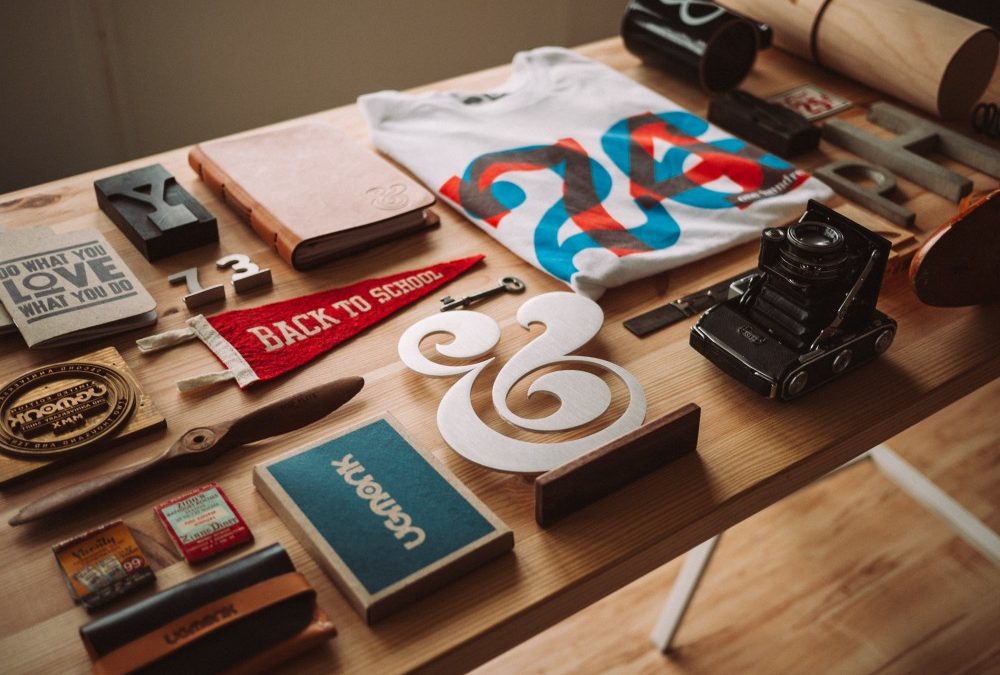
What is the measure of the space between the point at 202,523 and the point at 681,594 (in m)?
0.89

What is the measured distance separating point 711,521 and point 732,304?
0.85 feet

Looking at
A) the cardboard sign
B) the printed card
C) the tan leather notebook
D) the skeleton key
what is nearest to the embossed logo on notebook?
the tan leather notebook

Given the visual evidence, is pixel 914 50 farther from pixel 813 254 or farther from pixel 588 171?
pixel 813 254

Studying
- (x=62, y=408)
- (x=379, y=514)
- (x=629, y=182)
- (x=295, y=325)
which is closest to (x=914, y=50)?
(x=629, y=182)

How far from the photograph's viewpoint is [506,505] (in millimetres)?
841

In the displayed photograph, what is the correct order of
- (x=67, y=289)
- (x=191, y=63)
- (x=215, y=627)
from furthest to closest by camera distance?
(x=191, y=63) < (x=67, y=289) < (x=215, y=627)

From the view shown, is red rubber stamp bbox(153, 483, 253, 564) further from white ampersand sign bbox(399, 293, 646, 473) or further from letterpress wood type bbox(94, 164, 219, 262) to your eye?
letterpress wood type bbox(94, 164, 219, 262)

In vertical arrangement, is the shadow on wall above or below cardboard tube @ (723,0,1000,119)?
below

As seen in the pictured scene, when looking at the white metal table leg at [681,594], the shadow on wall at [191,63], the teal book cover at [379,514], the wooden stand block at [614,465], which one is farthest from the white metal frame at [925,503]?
the shadow on wall at [191,63]

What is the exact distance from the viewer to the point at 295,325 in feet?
3.37

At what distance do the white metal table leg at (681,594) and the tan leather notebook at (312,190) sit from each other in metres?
0.64

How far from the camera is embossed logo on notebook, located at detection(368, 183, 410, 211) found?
1163mm

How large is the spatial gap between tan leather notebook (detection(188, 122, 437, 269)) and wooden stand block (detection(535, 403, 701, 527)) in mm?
447

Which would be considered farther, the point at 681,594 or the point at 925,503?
the point at 925,503
